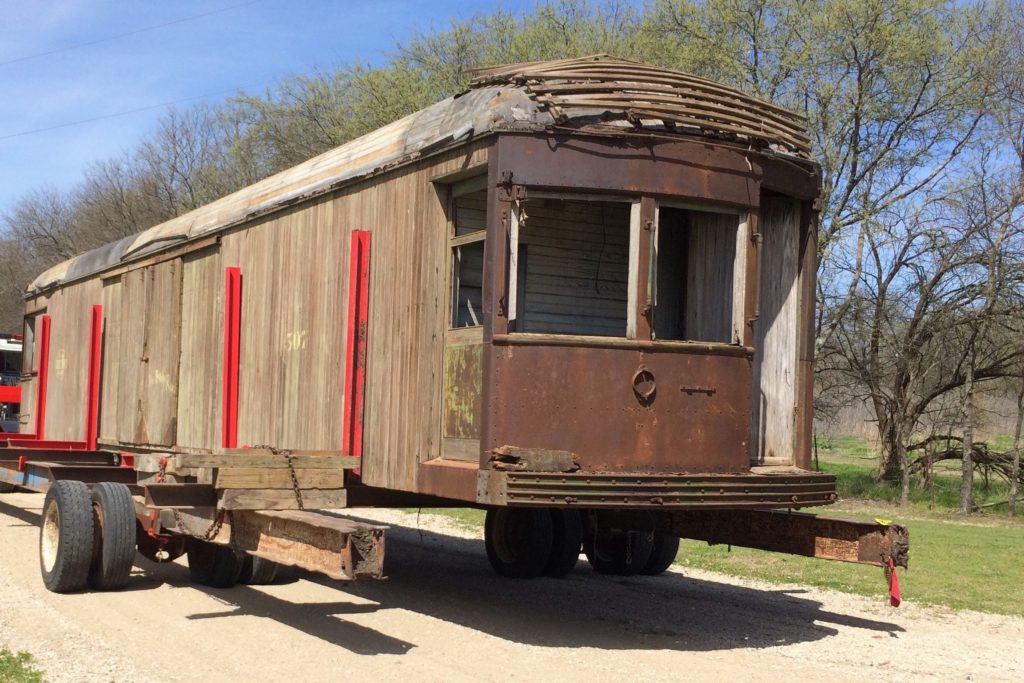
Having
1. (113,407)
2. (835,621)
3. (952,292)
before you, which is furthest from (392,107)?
(835,621)

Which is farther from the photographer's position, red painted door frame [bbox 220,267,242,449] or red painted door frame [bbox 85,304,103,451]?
red painted door frame [bbox 85,304,103,451]

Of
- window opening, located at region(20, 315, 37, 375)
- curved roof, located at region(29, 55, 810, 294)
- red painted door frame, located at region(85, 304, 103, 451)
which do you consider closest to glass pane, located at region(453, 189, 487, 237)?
curved roof, located at region(29, 55, 810, 294)

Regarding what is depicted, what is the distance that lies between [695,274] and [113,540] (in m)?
4.92

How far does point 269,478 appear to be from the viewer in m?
7.74

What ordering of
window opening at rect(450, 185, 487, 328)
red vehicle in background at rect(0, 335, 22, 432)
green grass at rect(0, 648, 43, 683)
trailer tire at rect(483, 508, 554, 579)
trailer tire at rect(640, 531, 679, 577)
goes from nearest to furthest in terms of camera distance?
green grass at rect(0, 648, 43, 683) < window opening at rect(450, 185, 487, 328) < trailer tire at rect(483, 508, 554, 579) < trailer tire at rect(640, 531, 679, 577) < red vehicle in background at rect(0, 335, 22, 432)

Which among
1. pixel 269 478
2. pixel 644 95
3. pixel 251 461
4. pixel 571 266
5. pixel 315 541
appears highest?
pixel 644 95

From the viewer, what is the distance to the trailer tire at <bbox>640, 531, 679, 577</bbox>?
11.1 m

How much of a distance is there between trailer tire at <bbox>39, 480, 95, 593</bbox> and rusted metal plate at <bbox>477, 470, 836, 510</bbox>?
12.4 feet

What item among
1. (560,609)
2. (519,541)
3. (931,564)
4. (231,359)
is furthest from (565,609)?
(931,564)

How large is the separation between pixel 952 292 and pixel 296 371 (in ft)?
55.1

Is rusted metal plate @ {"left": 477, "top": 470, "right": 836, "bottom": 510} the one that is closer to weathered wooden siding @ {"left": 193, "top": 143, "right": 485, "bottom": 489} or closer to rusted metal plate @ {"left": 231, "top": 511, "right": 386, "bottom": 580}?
rusted metal plate @ {"left": 231, "top": 511, "right": 386, "bottom": 580}

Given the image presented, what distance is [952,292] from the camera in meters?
22.6

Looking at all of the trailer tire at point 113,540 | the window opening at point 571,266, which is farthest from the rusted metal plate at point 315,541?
the window opening at point 571,266

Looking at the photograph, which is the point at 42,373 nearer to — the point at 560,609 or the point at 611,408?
the point at 560,609
